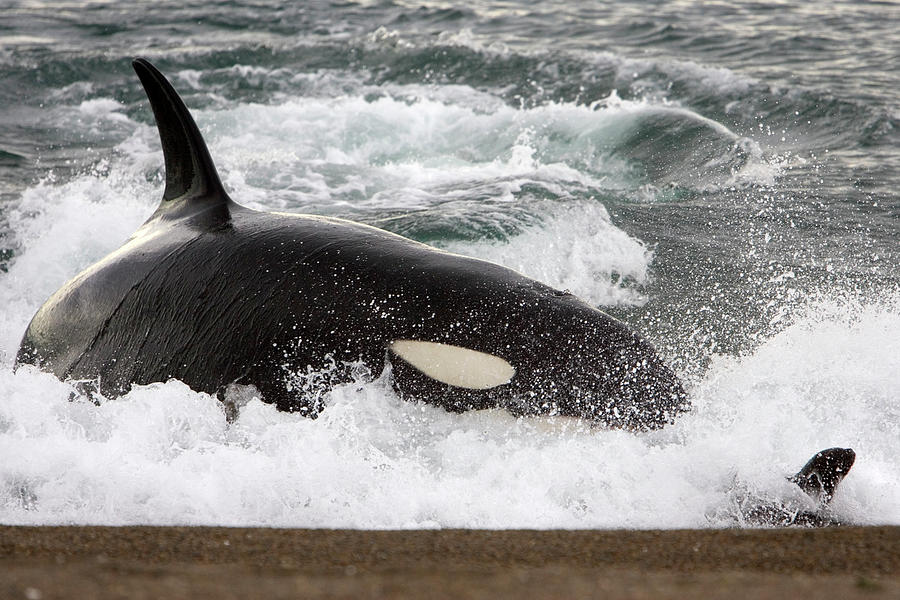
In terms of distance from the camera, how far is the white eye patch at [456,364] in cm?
488

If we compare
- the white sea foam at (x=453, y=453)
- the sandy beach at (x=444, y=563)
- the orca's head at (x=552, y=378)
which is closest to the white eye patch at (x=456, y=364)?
the orca's head at (x=552, y=378)

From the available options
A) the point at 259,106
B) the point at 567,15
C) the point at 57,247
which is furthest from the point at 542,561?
the point at 567,15

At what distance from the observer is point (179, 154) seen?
22.0ft

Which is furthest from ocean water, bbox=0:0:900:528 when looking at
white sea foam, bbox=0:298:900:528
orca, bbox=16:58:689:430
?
orca, bbox=16:58:689:430

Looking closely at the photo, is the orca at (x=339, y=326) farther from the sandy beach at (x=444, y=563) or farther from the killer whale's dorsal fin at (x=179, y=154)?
the sandy beach at (x=444, y=563)

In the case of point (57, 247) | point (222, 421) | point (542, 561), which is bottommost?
point (57, 247)

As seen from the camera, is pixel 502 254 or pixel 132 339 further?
pixel 502 254

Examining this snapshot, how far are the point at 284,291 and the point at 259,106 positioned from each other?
12.9 metres

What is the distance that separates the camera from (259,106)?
17.4m

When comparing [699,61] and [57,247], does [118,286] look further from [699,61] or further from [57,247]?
[699,61]

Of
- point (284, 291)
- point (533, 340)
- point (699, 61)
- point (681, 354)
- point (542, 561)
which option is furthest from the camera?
point (699, 61)

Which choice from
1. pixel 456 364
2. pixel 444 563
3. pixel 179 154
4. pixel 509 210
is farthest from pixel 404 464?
pixel 509 210

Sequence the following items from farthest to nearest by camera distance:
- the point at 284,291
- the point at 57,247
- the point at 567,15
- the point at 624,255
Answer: the point at 567,15, the point at 57,247, the point at 624,255, the point at 284,291

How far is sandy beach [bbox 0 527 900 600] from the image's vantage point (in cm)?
256
